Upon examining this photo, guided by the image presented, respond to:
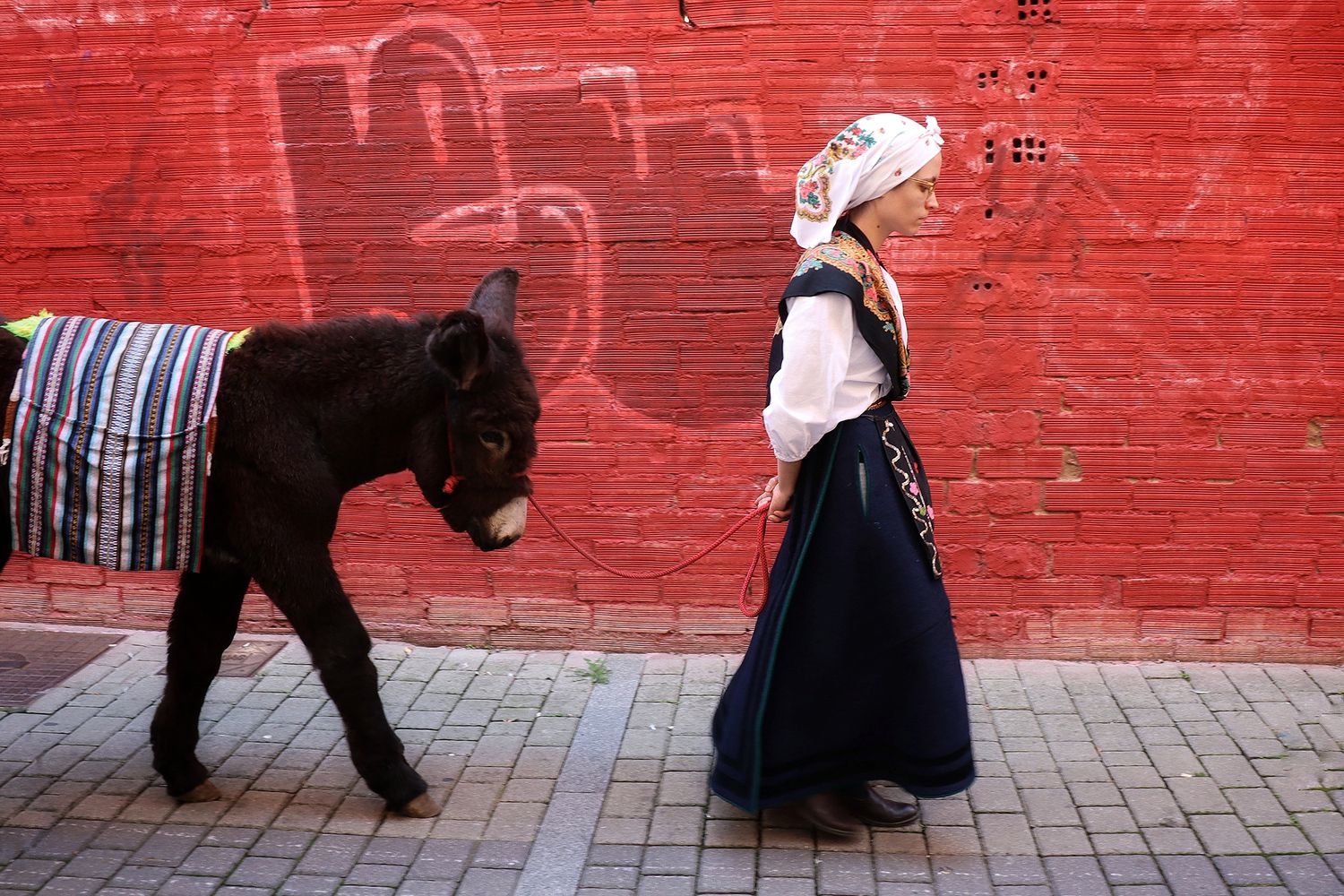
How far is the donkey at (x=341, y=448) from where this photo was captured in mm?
3564

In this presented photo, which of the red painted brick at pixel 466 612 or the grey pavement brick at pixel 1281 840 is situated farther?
the red painted brick at pixel 466 612

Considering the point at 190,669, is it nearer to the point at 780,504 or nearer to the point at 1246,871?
the point at 780,504

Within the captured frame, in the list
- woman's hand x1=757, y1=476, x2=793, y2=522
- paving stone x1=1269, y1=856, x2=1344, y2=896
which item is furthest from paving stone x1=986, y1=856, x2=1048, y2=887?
woman's hand x1=757, y1=476, x2=793, y2=522

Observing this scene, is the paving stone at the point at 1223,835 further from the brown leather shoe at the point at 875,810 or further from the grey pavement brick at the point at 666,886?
the grey pavement brick at the point at 666,886

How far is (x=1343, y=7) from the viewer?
15.2ft

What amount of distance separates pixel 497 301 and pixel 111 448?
1.18 meters

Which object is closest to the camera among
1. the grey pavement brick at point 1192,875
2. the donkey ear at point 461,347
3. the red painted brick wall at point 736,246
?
the donkey ear at point 461,347

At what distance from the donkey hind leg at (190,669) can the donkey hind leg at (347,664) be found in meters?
0.39

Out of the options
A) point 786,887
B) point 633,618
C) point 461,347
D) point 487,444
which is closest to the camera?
point 461,347

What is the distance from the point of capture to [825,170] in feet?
11.5

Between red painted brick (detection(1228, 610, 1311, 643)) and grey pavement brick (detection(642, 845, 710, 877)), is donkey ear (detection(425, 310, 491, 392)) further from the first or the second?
red painted brick (detection(1228, 610, 1311, 643))

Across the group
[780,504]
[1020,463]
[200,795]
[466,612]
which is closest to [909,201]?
[780,504]

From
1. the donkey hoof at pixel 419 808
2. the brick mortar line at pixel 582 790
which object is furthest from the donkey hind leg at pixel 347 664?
the brick mortar line at pixel 582 790

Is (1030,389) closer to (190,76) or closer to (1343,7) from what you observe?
(1343,7)
